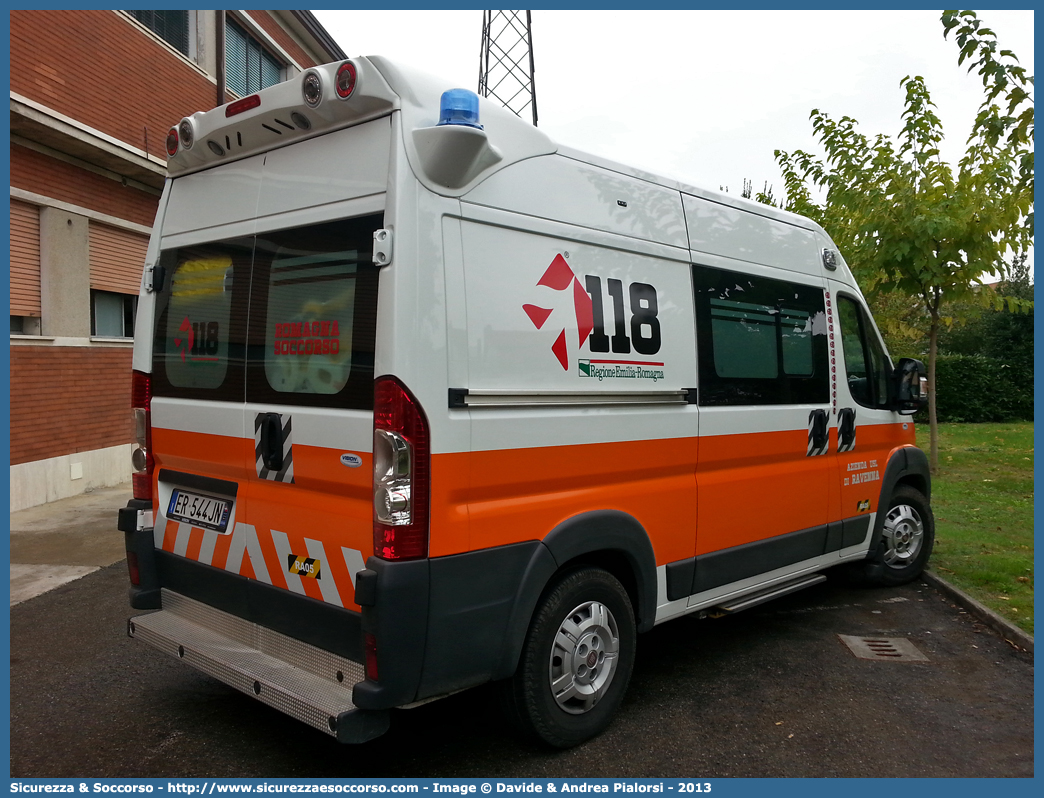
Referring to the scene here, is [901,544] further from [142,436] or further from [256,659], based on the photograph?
[142,436]

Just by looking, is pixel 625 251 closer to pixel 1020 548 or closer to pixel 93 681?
pixel 93 681

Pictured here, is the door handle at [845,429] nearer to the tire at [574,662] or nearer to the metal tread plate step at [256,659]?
the tire at [574,662]

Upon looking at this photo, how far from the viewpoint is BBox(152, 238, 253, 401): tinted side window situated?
12.5ft

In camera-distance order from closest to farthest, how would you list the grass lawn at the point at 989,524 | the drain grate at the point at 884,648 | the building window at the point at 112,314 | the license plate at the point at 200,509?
the license plate at the point at 200,509 → the drain grate at the point at 884,648 → the grass lawn at the point at 989,524 → the building window at the point at 112,314

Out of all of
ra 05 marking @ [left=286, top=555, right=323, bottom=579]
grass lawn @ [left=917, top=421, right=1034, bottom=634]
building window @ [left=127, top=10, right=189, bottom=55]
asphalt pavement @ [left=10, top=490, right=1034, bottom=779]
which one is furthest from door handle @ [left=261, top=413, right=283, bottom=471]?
building window @ [left=127, top=10, right=189, bottom=55]

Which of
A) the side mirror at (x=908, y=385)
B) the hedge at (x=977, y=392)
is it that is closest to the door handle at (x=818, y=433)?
the side mirror at (x=908, y=385)

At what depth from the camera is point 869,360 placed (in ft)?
18.8

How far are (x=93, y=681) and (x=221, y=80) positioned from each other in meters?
10.3

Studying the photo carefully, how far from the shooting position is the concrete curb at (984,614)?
505 centimetres

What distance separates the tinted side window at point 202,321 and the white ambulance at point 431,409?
0.05ft

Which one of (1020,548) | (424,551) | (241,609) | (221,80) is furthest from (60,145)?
(1020,548)

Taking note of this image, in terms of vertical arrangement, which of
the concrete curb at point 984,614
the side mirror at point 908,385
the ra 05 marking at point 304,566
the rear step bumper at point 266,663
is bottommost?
the concrete curb at point 984,614

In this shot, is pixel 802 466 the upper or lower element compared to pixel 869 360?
lower

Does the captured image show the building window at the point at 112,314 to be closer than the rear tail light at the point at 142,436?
No
